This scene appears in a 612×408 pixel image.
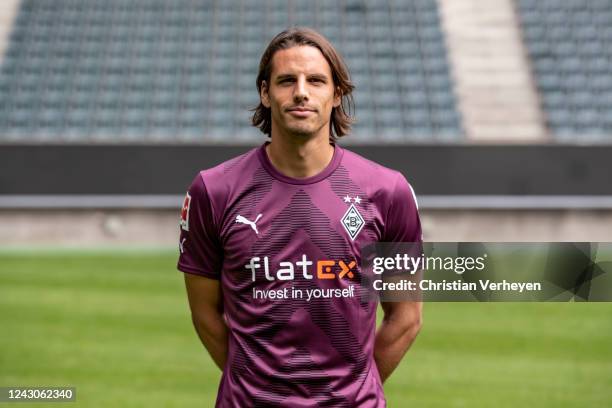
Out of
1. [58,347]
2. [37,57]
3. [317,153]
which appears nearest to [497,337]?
[58,347]

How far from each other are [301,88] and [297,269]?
504 mm

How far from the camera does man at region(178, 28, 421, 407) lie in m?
2.67

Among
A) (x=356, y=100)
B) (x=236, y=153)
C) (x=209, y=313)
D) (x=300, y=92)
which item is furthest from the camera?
(x=356, y=100)

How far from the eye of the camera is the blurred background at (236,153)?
8.42 metres

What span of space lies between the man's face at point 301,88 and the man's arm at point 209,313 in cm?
56

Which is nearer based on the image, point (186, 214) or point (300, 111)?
point (300, 111)

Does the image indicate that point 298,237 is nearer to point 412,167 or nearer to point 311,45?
point 311,45

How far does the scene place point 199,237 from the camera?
2.84 m

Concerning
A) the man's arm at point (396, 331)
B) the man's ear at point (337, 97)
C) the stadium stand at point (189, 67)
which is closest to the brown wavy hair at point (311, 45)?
the man's ear at point (337, 97)

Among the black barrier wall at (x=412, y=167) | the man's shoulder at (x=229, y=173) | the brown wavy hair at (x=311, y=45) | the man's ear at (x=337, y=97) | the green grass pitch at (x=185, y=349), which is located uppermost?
the brown wavy hair at (x=311, y=45)

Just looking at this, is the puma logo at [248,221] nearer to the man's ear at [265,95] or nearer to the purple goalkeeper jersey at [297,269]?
the purple goalkeeper jersey at [297,269]

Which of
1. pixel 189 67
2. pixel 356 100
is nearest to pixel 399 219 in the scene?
pixel 356 100

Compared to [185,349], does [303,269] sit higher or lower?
higher

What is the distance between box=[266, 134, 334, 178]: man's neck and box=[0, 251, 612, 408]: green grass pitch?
4.54 metres
